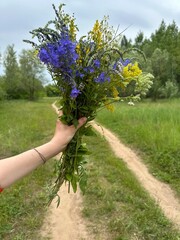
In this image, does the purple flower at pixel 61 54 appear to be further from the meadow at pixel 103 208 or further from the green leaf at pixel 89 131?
the meadow at pixel 103 208

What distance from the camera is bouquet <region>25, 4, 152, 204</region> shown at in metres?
2.38

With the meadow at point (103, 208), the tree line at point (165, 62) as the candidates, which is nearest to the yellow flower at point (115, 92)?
the meadow at point (103, 208)

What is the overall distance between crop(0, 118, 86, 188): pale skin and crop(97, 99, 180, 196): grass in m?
4.47

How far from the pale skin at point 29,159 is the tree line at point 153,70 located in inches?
1339

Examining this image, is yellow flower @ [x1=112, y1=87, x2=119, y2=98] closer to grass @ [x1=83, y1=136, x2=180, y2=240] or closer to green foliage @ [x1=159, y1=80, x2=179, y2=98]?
grass @ [x1=83, y1=136, x2=180, y2=240]

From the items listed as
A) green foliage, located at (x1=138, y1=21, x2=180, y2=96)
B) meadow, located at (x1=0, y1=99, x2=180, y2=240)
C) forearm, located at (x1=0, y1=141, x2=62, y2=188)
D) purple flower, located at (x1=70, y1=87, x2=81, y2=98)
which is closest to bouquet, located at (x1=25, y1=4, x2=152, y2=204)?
purple flower, located at (x1=70, y1=87, x2=81, y2=98)

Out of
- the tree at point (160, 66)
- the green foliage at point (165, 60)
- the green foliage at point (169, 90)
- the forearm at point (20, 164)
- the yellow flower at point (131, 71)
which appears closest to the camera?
the forearm at point (20, 164)

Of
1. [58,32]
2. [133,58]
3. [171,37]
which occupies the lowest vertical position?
[133,58]

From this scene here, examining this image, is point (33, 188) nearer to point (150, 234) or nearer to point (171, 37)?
point (150, 234)

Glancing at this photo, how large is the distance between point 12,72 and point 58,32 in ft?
149

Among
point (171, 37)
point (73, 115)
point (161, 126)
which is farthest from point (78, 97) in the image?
point (171, 37)

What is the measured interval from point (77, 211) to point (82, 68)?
11.2 feet

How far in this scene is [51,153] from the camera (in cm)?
236

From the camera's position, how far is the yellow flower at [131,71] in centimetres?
263
